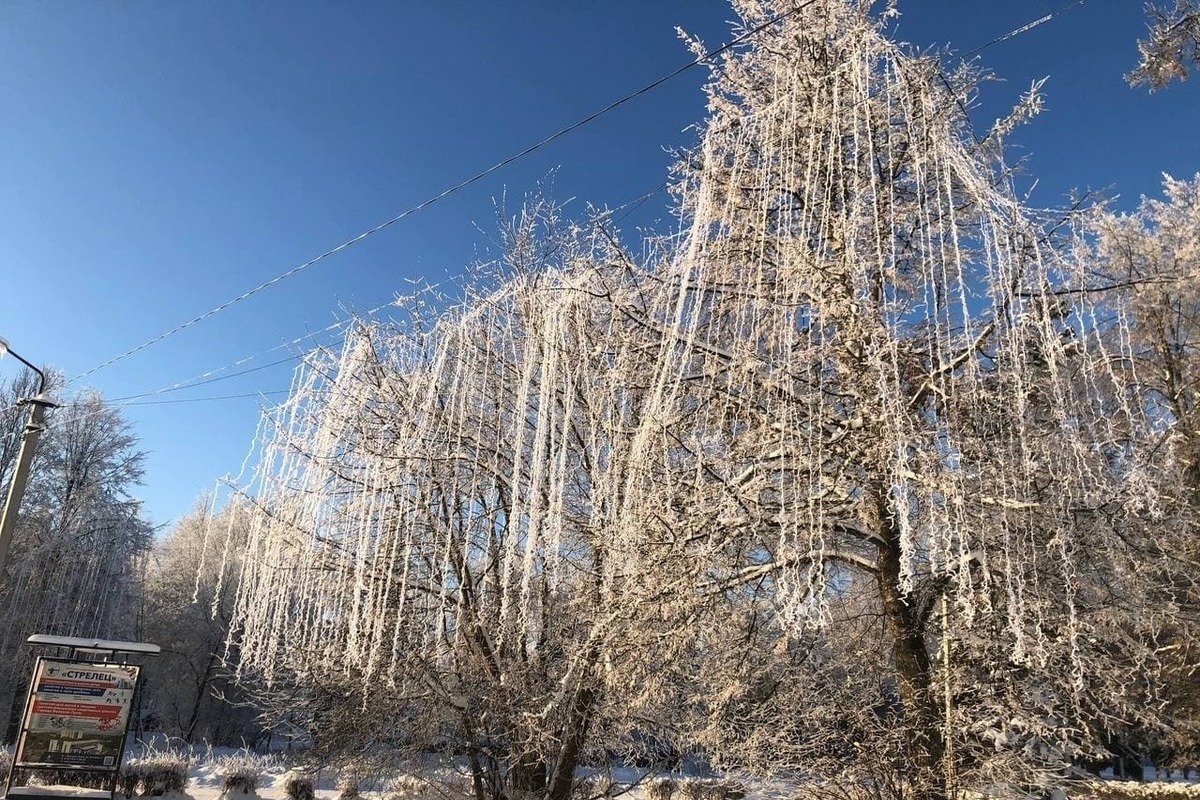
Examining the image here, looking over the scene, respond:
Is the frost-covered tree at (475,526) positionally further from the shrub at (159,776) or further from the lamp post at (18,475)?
the shrub at (159,776)

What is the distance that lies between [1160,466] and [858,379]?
2.01m

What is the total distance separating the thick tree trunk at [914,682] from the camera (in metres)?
4.67

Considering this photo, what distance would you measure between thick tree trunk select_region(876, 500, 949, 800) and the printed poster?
1011 centimetres

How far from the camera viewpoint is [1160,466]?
4.75 metres

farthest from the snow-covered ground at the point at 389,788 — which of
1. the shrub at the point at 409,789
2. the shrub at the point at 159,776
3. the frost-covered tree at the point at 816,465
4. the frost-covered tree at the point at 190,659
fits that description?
the frost-covered tree at the point at 190,659

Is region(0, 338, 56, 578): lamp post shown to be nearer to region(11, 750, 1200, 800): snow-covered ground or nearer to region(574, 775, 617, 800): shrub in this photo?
region(11, 750, 1200, 800): snow-covered ground

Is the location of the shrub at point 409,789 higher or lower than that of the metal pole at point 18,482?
lower

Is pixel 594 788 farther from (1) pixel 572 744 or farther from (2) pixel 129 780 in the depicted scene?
(2) pixel 129 780

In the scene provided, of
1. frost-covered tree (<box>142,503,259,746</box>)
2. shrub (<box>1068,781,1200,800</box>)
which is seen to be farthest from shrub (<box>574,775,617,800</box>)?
frost-covered tree (<box>142,503,259,746</box>)

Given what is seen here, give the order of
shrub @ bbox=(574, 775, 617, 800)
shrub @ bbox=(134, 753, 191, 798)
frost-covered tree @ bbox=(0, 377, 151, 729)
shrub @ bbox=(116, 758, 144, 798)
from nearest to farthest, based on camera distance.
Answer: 1. shrub @ bbox=(574, 775, 617, 800)
2. shrub @ bbox=(116, 758, 144, 798)
3. shrub @ bbox=(134, 753, 191, 798)
4. frost-covered tree @ bbox=(0, 377, 151, 729)

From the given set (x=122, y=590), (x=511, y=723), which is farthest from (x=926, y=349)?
(x=122, y=590)

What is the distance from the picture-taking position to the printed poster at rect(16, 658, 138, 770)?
9.66m

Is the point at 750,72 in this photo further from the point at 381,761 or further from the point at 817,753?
the point at 381,761

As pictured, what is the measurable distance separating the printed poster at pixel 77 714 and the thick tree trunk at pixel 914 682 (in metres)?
10.1
